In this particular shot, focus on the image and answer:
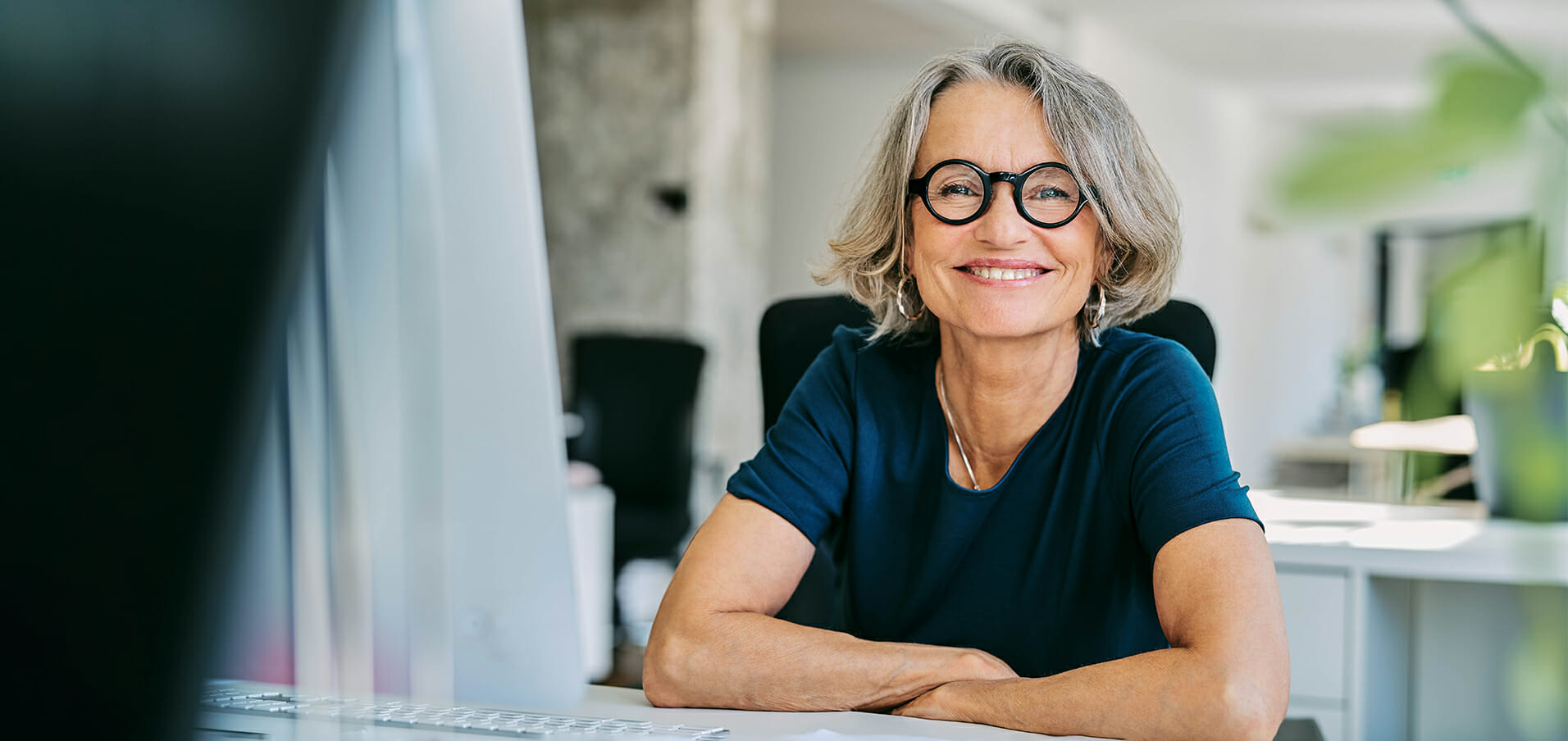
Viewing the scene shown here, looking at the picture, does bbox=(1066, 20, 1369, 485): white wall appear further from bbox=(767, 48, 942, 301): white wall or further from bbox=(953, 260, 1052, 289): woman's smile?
bbox=(953, 260, 1052, 289): woman's smile

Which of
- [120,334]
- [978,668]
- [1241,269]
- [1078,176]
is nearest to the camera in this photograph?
[120,334]

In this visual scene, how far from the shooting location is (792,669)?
110 centimetres

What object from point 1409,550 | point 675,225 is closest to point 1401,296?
point 675,225

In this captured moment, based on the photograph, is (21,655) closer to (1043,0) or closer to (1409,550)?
(1409,550)

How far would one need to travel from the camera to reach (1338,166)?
33 centimetres

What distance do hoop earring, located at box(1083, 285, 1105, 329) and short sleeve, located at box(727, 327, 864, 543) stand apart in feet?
0.87

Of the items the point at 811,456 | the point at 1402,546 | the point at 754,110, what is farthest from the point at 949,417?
the point at 754,110

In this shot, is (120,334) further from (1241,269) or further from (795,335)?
(1241,269)

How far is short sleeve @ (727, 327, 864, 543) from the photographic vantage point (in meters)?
1.31

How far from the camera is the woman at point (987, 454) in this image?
1115 mm

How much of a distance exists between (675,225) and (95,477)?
588 centimetres

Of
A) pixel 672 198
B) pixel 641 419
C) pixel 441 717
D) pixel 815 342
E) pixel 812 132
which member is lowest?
pixel 641 419

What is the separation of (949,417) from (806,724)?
0.53 meters

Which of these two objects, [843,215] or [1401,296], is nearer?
[843,215]
